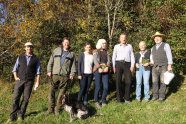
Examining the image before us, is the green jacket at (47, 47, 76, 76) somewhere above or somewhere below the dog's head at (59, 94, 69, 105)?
above

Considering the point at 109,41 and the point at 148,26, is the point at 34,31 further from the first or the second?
the point at 148,26

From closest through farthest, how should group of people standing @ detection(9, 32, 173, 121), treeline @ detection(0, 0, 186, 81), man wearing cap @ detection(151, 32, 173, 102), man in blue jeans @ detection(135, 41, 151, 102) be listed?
group of people standing @ detection(9, 32, 173, 121)
man wearing cap @ detection(151, 32, 173, 102)
man in blue jeans @ detection(135, 41, 151, 102)
treeline @ detection(0, 0, 186, 81)

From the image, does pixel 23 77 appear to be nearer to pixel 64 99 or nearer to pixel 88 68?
pixel 64 99

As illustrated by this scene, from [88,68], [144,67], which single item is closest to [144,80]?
[144,67]

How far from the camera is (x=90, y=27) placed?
8.48 m

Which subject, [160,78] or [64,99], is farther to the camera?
[160,78]

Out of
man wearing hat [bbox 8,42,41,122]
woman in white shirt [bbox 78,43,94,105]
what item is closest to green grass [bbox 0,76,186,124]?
man wearing hat [bbox 8,42,41,122]

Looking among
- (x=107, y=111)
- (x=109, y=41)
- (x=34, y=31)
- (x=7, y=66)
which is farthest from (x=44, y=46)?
(x=107, y=111)

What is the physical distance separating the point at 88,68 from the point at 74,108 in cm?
135

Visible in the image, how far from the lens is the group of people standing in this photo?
439cm

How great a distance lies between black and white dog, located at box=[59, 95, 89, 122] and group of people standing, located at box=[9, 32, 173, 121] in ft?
0.70

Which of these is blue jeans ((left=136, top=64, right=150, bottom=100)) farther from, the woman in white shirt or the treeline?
the treeline

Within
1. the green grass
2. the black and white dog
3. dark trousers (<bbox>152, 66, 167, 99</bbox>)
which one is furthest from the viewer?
dark trousers (<bbox>152, 66, 167, 99</bbox>)

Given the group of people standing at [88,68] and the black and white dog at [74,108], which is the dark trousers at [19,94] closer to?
the group of people standing at [88,68]
